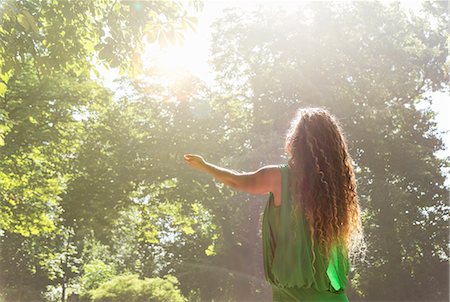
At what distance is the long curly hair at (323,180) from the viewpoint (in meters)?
2.73

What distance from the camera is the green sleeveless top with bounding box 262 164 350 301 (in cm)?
257

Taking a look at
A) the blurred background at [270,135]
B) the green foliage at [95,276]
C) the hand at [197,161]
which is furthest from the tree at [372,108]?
the green foliage at [95,276]

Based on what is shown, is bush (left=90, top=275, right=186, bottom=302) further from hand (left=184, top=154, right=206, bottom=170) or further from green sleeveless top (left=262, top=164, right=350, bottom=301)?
green sleeveless top (left=262, top=164, right=350, bottom=301)

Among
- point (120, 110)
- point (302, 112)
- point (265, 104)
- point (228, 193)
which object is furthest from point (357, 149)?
point (302, 112)

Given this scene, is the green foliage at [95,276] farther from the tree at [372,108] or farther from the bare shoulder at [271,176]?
the bare shoulder at [271,176]

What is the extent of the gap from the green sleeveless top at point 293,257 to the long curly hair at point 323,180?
2.1 inches

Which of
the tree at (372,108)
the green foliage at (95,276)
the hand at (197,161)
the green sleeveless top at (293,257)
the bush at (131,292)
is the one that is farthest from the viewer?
the green foliage at (95,276)

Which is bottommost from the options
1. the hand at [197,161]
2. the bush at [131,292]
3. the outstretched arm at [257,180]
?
the outstretched arm at [257,180]

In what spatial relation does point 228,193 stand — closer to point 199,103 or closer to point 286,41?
point 199,103

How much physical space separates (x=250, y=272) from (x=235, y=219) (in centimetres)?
445

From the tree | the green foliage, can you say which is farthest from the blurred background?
the green foliage

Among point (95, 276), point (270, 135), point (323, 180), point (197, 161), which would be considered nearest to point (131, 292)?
point (270, 135)

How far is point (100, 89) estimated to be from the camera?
63.5 feet

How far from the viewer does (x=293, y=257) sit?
2619mm
